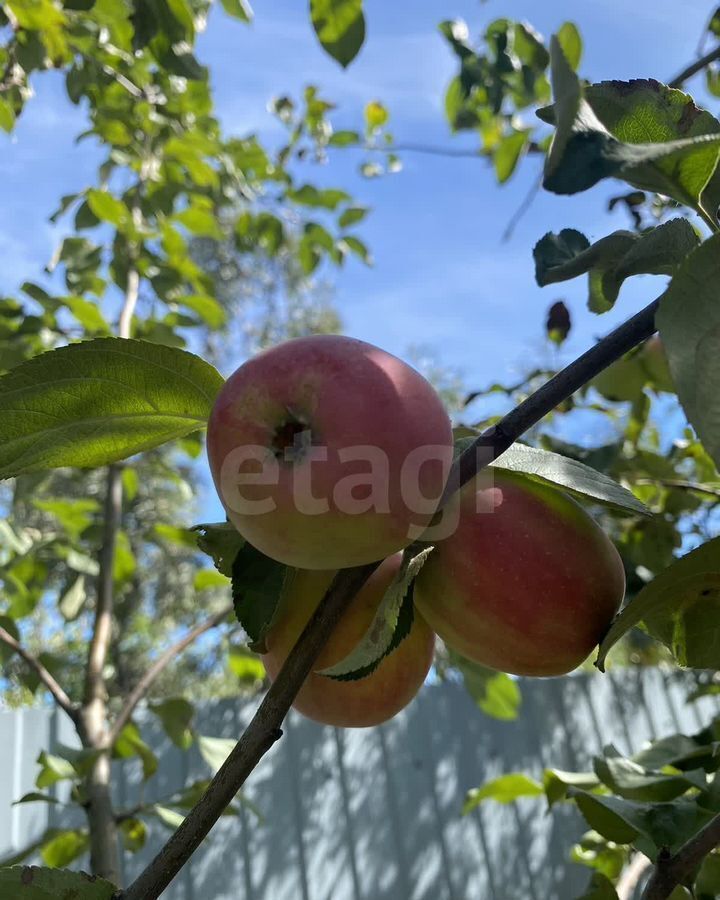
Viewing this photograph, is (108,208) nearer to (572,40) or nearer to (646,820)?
(572,40)

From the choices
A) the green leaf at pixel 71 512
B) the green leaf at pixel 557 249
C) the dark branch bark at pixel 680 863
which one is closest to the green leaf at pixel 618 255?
the green leaf at pixel 557 249

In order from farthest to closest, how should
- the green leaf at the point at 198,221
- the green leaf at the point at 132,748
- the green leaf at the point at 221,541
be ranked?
1. the green leaf at the point at 198,221
2. the green leaf at the point at 132,748
3. the green leaf at the point at 221,541

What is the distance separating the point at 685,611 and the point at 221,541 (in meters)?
0.25

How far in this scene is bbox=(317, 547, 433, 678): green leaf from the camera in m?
0.36

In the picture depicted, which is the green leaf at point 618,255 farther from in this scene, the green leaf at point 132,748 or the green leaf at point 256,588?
the green leaf at point 132,748

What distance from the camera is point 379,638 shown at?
0.37 m

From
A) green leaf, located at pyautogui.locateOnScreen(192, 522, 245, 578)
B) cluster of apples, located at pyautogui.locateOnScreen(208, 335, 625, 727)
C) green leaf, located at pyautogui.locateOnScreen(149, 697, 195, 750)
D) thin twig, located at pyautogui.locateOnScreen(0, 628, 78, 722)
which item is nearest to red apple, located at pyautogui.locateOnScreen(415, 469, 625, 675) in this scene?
cluster of apples, located at pyautogui.locateOnScreen(208, 335, 625, 727)

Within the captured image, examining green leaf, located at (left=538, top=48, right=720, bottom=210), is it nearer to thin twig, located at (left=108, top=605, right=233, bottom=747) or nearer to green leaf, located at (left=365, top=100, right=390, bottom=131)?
thin twig, located at (left=108, top=605, right=233, bottom=747)

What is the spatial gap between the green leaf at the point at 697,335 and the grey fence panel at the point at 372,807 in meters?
2.35

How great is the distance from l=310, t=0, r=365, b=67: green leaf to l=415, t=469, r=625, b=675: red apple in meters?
0.69

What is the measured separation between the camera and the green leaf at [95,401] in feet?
1.25

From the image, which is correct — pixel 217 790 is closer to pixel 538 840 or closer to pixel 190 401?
pixel 190 401

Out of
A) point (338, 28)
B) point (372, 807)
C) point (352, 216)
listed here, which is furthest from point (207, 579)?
point (372, 807)

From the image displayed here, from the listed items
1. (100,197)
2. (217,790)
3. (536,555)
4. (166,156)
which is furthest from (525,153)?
(217,790)
